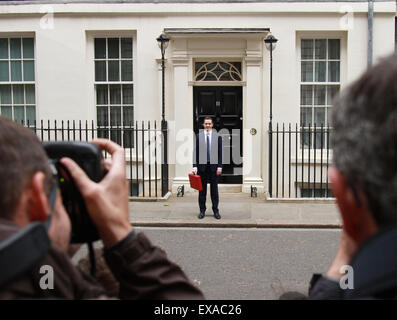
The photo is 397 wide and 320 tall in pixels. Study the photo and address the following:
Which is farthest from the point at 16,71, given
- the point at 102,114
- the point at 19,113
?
the point at 102,114

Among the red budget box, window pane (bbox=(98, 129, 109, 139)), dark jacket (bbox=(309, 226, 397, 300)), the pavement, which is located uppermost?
window pane (bbox=(98, 129, 109, 139))

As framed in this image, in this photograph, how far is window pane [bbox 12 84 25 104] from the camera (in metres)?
12.5

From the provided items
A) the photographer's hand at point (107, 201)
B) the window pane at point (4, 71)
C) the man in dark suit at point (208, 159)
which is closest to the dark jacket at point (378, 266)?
the photographer's hand at point (107, 201)

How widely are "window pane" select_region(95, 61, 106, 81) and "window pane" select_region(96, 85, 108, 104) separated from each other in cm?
20

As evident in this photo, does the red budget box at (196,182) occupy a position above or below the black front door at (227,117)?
below

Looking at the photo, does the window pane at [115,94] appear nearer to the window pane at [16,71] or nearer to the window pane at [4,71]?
the window pane at [16,71]

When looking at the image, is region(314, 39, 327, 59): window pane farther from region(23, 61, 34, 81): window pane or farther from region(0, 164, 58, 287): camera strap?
region(0, 164, 58, 287): camera strap

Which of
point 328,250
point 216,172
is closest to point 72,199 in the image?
point 328,250

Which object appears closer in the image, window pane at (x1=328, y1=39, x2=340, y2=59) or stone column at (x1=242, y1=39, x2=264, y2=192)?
stone column at (x1=242, y1=39, x2=264, y2=192)

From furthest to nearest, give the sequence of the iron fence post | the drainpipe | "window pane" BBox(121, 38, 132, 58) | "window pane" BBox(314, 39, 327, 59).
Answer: "window pane" BBox(121, 38, 132, 58)
"window pane" BBox(314, 39, 327, 59)
the drainpipe
the iron fence post

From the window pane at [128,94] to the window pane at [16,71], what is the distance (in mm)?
2737

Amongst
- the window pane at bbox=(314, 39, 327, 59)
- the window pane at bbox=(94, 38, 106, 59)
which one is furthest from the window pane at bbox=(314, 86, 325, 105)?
the window pane at bbox=(94, 38, 106, 59)

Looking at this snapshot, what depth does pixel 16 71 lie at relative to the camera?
12.5 m

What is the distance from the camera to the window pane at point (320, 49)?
39.9 feet
